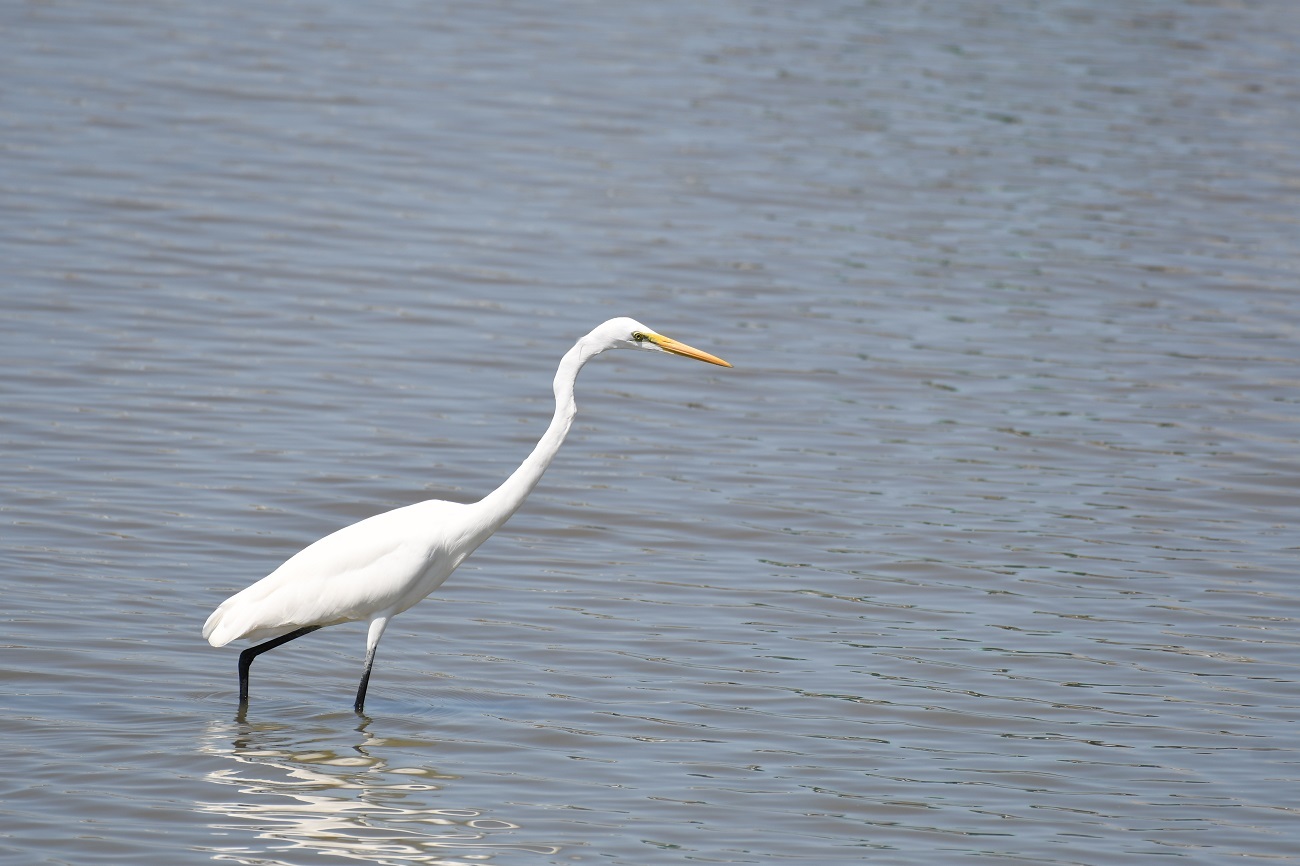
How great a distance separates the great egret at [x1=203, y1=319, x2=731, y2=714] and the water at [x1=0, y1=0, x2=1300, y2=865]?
1.28ft

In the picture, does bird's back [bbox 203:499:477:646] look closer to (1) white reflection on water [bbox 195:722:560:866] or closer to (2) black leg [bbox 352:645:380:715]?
(2) black leg [bbox 352:645:380:715]

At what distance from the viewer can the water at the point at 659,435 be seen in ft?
20.6

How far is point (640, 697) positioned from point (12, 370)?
17.4ft

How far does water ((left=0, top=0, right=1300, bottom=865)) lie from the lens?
6270 mm

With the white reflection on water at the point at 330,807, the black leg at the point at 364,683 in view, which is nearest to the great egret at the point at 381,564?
the black leg at the point at 364,683

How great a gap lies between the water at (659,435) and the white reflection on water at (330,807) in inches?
0.9

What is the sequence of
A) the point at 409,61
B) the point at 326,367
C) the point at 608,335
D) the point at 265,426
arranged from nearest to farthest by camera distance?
the point at 608,335, the point at 265,426, the point at 326,367, the point at 409,61

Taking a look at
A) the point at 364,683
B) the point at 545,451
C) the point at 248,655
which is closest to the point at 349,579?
the point at 364,683

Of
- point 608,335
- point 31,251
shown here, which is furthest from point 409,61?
point 608,335

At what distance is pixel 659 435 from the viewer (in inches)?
420

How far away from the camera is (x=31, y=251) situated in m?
12.6

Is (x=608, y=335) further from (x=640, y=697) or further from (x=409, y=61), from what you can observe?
(x=409, y=61)

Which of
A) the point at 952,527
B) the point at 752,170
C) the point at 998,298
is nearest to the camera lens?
the point at 952,527

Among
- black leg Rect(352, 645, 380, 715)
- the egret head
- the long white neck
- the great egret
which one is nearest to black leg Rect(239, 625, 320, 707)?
the great egret
